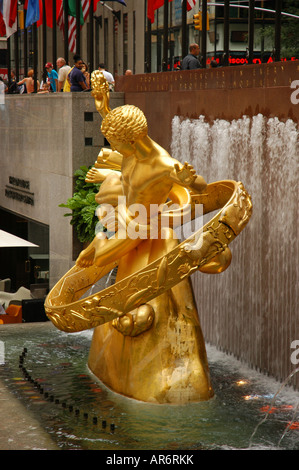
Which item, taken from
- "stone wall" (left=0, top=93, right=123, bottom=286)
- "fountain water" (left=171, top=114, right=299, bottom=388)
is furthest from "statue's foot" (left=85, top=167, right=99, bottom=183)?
"stone wall" (left=0, top=93, right=123, bottom=286)

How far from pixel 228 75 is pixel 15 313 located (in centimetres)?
561

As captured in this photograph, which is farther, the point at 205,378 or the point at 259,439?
the point at 205,378

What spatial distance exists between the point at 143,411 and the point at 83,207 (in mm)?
6178

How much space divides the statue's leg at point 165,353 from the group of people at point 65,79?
5.99 meters

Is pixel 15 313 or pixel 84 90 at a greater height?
pixel 84 90

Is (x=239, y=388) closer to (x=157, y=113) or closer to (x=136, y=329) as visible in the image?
(x=136, y=329)

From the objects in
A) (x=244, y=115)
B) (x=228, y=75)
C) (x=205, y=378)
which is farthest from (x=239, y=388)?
(x=228, y=75)

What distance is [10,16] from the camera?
906 inches

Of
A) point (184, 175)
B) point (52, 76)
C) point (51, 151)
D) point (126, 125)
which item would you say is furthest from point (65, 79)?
point (184, 175)

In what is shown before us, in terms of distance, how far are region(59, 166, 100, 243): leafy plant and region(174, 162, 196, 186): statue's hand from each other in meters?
5.58

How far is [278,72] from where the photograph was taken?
953 centimetres

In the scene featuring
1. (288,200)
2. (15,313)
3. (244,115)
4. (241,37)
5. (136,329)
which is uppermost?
(241,37)

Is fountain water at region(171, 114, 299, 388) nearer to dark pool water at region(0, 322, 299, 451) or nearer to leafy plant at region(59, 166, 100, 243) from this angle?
dark pool water at region(0, 322, 299, 451)

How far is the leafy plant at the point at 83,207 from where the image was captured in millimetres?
13531
